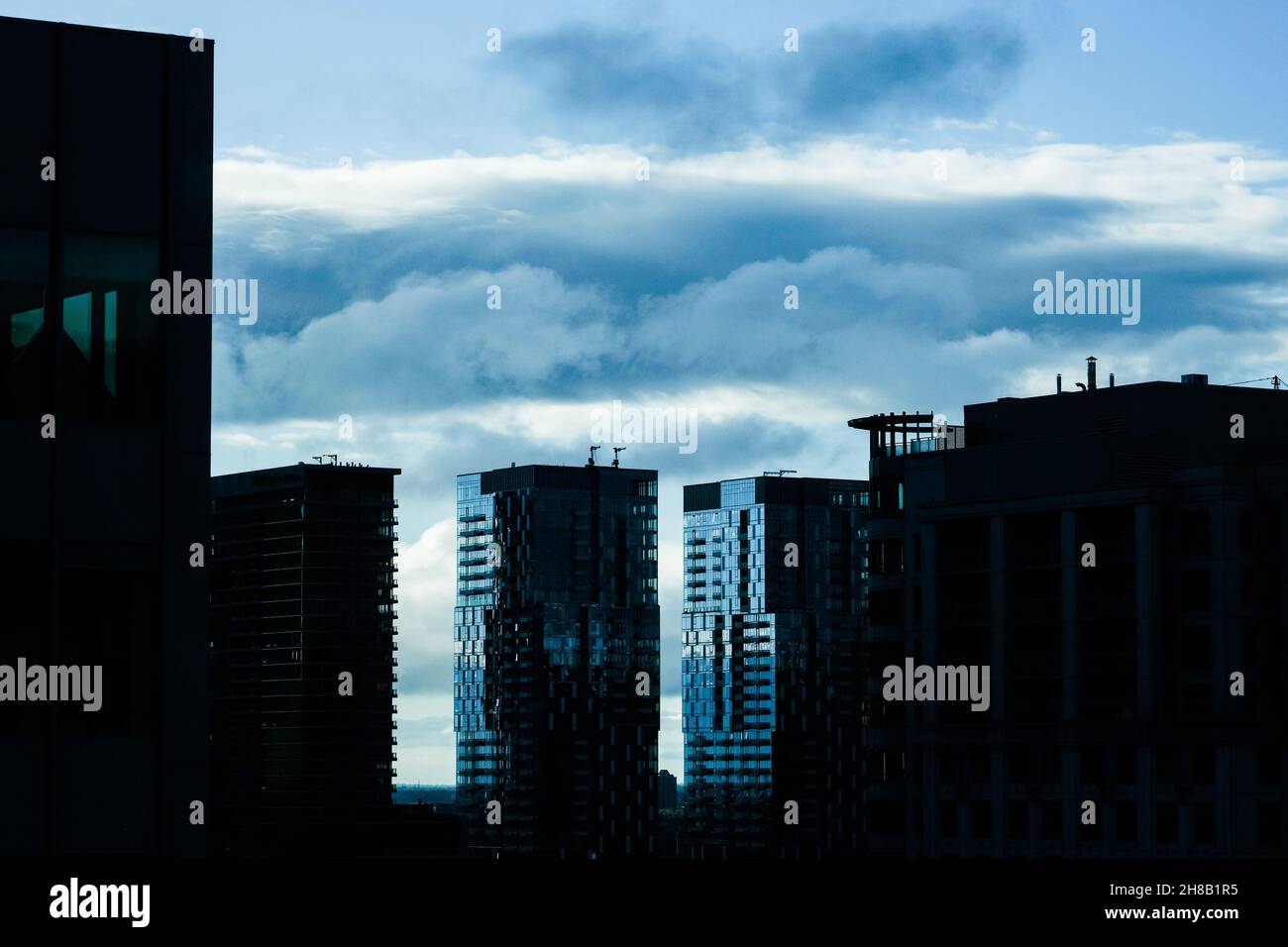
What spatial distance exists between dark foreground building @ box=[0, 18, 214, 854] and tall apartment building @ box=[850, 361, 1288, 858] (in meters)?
101

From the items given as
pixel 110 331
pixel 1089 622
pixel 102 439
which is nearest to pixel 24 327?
pixel 110 331

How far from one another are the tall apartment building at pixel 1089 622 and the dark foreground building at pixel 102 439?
101 m

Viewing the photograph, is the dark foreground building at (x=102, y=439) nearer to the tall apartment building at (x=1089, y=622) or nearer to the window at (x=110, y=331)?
the window at (x=110, y=331)

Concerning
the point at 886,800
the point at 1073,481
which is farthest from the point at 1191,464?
the point at 886,800

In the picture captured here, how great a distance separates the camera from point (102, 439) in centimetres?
2981

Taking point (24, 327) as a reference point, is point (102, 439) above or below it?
below

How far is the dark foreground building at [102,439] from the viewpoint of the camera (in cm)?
2905

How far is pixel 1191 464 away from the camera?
135625 millimetres

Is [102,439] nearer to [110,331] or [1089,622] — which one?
[110,331]

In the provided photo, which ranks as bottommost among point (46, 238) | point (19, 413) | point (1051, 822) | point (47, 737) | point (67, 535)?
point (1051, 822)

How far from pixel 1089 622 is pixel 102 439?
368ft

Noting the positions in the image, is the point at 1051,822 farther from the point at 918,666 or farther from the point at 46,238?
the point at 46,238
